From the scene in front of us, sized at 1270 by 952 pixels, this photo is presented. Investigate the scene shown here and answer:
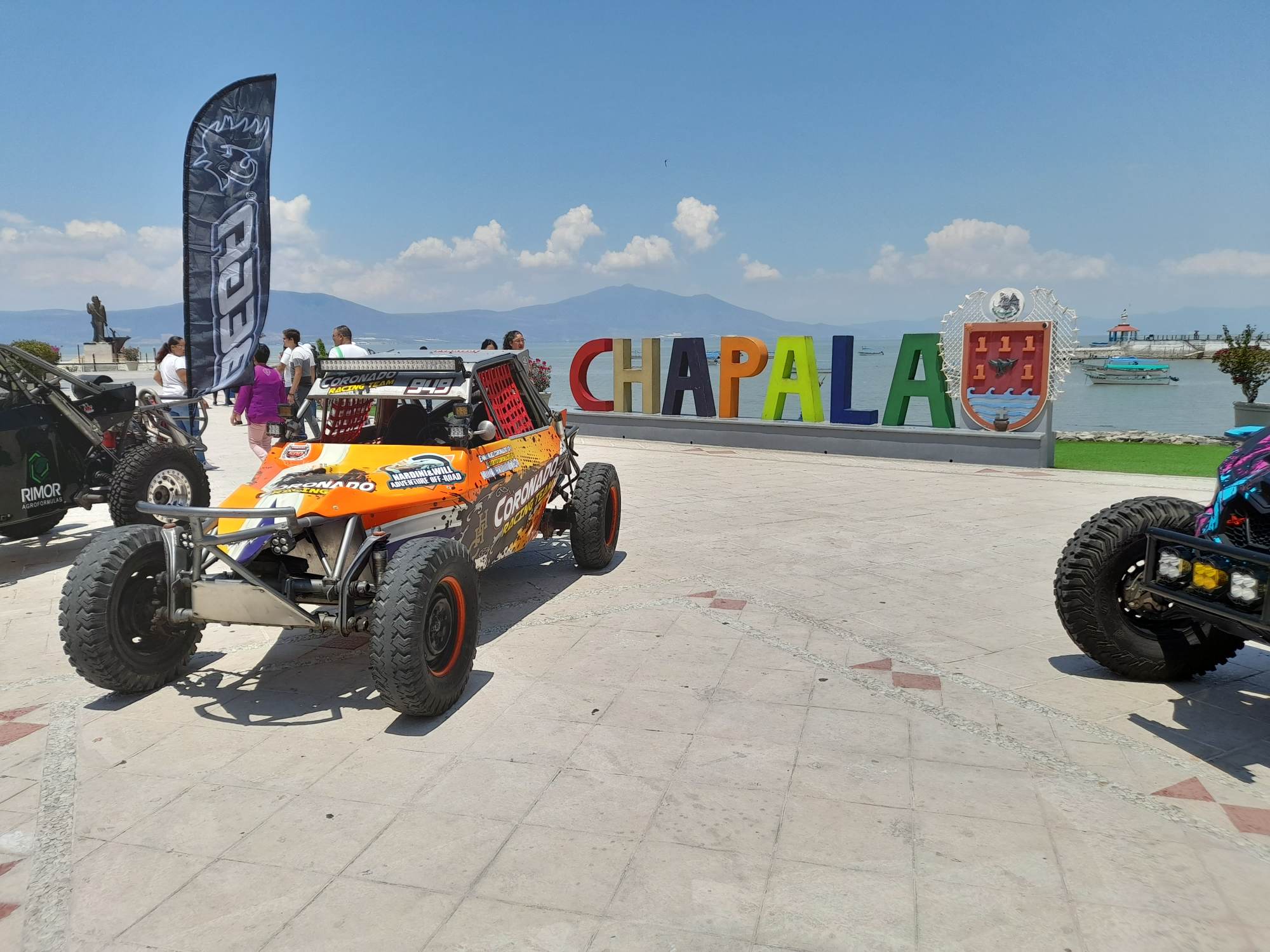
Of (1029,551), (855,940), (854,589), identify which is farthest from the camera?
(1029,551)

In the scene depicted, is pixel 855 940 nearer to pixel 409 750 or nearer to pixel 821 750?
pixel 821 750

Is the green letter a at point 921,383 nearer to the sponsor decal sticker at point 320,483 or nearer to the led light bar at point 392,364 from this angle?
the led light bar at point 392,364

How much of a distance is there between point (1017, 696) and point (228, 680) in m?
4.77

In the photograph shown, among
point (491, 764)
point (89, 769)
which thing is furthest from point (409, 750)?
point (89, 769)

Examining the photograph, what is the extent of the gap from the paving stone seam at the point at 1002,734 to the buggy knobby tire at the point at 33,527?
6185mm

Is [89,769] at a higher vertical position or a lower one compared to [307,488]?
lower

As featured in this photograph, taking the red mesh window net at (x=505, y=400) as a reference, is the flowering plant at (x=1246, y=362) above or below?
above

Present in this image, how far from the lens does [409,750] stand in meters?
4.55

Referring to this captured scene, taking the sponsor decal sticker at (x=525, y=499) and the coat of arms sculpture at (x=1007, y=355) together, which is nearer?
the sponsor decal sticker at (x=525, y=499)

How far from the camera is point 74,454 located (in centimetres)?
852

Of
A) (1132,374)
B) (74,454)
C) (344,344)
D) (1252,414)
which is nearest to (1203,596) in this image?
(74,454)

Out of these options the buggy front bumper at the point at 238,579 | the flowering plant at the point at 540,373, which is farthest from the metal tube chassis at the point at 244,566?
the flowering plant at the point at 540,373

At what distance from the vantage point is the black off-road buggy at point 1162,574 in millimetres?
4566

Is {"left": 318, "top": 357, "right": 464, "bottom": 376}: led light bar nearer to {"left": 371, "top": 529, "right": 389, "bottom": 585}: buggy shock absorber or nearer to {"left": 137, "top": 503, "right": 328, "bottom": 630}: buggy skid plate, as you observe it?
{"left": 371, "top": 529, "right": 389, "bottom": 585}: buggy shock absorber
